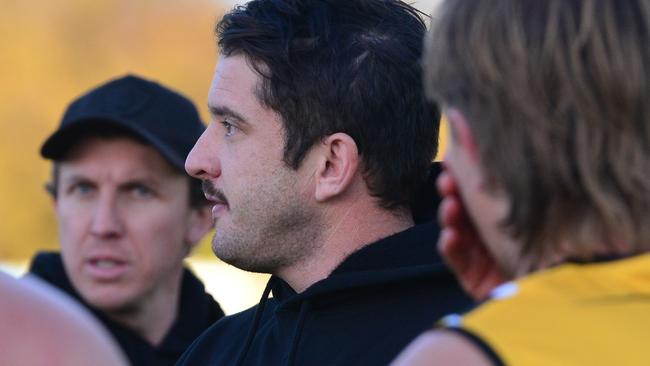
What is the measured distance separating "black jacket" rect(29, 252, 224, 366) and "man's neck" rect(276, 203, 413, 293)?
3.52ft

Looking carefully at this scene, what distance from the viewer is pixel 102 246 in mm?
3953

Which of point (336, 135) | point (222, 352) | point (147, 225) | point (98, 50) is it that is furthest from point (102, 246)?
point (98, 50)

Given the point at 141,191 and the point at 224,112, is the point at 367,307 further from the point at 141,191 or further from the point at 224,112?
the point at 141,191

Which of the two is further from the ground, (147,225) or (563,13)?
(563,13)

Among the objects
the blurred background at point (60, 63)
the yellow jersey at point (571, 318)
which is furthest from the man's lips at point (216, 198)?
the blurred background at point (60, 63)

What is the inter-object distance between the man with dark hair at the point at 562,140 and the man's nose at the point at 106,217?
2.49 m

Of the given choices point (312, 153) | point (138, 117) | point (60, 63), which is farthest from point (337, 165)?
point (60, 63)

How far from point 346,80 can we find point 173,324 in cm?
136

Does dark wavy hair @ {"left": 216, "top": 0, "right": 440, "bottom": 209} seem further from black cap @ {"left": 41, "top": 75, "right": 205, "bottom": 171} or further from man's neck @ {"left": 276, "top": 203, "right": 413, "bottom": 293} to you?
black cap @ {"left": 41, "top": 75, "right": 205, "bottom": 171}

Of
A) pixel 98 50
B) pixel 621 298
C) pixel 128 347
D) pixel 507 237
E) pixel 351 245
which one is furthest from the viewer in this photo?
pixel 98 50

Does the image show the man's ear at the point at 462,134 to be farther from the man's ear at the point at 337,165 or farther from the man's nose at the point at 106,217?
the man's nose at the point at 106,217

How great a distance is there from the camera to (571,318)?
142 cm

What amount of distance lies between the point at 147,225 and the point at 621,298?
2650 millimetres

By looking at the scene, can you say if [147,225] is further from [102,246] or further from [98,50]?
[98,50]
